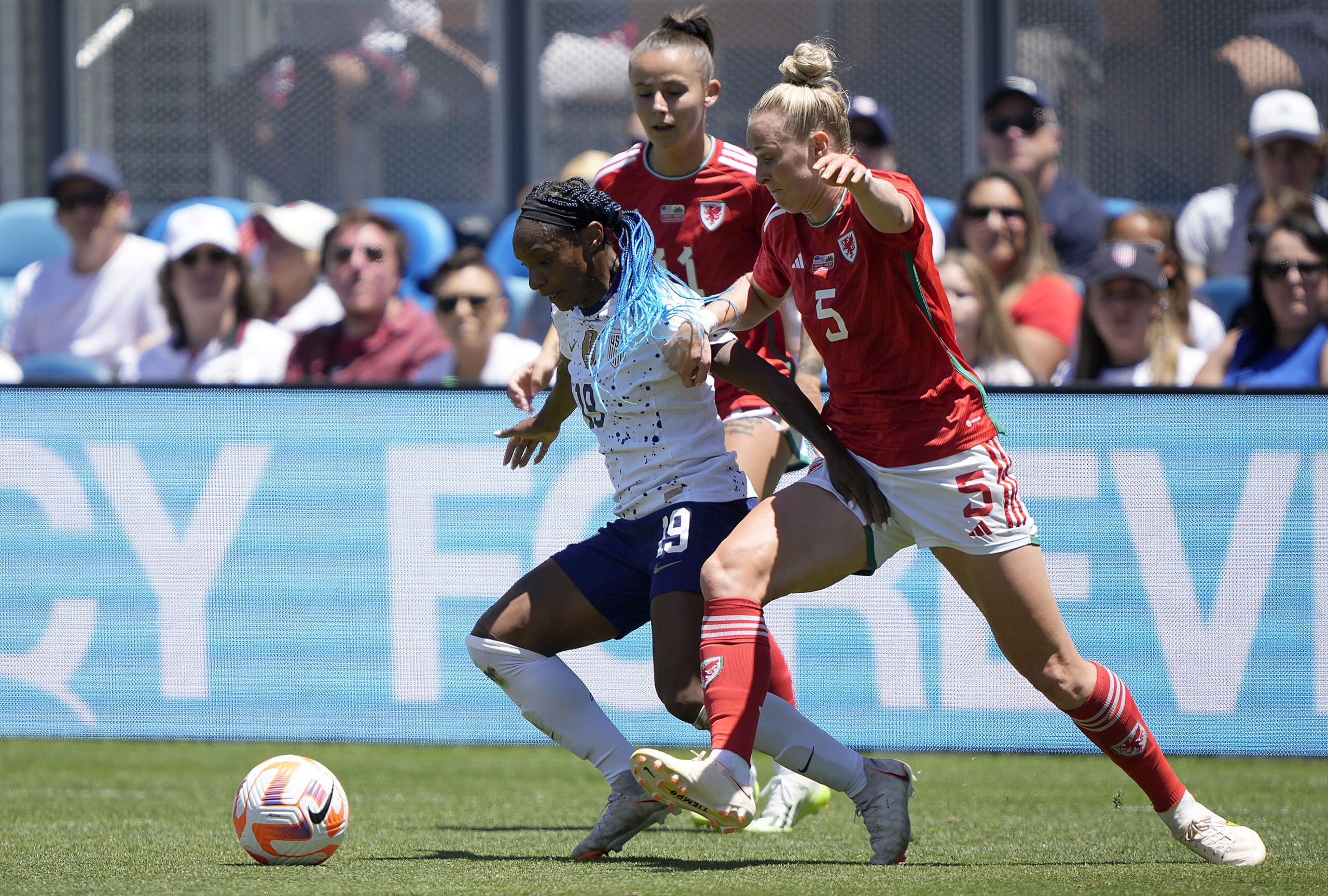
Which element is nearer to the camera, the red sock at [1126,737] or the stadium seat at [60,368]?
the red sock at [1126,737]

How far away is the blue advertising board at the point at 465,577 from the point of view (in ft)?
20.7

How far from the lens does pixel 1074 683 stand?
13.4 feet

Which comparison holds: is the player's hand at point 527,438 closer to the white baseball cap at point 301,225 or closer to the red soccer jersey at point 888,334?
the red soccer jersey at point 888,334

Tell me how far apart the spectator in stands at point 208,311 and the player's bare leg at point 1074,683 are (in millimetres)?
5077

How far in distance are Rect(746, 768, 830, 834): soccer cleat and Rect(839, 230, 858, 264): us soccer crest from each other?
196cm

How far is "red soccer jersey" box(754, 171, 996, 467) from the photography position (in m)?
3.99

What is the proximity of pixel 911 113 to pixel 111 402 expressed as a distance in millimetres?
5382

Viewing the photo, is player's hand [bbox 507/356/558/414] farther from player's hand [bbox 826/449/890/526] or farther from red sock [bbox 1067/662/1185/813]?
red sock [bbox 1067/662/1185/813]

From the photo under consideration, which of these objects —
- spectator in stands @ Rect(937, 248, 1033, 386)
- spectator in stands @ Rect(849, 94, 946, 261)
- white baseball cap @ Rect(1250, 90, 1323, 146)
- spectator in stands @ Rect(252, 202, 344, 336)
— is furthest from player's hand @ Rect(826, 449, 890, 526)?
spectator in stands @ Rect(252, 202, 344, 336)

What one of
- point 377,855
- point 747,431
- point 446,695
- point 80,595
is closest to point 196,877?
point 377,855

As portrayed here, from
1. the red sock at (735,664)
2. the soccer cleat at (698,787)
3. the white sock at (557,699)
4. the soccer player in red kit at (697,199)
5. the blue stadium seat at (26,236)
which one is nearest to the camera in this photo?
the soccer cleat at (698,787)

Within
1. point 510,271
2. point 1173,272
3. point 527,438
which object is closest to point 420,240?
point 510,271

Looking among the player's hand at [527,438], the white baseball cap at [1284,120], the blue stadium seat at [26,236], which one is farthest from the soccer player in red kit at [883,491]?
the blue stadium seat at [26,236]

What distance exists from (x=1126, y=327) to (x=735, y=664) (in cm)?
405
